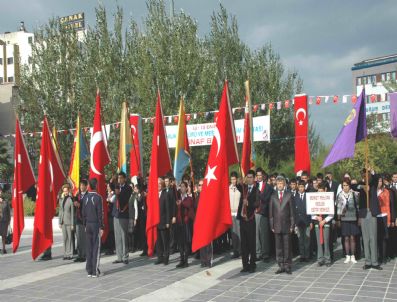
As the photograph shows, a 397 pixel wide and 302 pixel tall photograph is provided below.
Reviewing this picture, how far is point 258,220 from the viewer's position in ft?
35.9

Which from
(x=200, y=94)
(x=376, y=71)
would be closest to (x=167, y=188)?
(x=200, y=94)

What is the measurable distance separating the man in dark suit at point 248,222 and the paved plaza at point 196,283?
0.94ft

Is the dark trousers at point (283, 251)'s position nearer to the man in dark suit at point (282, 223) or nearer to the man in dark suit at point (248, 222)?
the man in dark suit at point (282, 223)

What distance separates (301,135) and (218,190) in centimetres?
649

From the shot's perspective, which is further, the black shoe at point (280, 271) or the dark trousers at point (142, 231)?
the dark trousers at point (142, 231)

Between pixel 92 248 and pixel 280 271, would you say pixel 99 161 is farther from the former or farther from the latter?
pixel 280 271

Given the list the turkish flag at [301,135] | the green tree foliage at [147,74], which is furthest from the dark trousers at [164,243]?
the green tree foliage at [147,74]

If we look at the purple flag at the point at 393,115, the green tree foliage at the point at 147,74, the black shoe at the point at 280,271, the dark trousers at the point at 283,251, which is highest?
the green tree foliage at the point at 147,74

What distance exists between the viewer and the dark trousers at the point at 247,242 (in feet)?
30.2

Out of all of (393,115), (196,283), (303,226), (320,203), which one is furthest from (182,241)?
(393,115)

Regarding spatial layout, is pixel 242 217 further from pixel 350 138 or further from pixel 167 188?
pixel 350 138

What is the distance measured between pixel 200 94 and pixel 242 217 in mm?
17912

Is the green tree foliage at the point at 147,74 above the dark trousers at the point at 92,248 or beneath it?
above

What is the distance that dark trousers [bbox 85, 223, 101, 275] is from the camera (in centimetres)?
916
